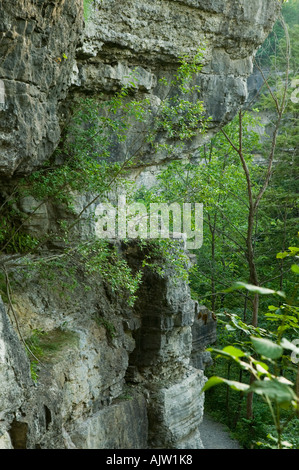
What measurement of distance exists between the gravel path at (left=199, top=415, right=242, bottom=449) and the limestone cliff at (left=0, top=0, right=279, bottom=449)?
2.68 meters

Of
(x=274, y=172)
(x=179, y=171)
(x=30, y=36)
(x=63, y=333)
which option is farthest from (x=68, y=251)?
(x=274, y=172)

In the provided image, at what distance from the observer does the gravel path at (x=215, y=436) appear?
12.8m

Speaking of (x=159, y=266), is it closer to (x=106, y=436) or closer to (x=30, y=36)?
(x=106, y=436)

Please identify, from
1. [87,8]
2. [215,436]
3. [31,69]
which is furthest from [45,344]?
[215,436]

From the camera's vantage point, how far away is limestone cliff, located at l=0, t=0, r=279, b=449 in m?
5.93

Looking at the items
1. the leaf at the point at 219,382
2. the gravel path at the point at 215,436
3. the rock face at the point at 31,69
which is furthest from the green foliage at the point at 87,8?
the gravel path at the point at 215,436

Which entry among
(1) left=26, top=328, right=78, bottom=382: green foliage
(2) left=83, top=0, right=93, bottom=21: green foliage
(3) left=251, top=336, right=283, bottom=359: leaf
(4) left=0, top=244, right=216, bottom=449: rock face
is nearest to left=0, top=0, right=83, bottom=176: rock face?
(2) left=83, top=0, right=93, bottom=21: green foliage

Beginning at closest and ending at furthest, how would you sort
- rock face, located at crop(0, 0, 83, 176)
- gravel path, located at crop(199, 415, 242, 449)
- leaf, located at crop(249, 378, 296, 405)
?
1. leaf, located at crop(249, 378, 296, 405)
2. rock face, located at crop(0, 0, 83, 176)
3. gravel path, located at crop(199, 415, 242, 449)

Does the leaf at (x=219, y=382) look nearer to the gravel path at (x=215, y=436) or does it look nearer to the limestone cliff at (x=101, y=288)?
the limestone cliff at (x=101, y=288)

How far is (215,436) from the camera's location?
13.4 meters

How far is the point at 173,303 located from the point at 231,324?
713 cm

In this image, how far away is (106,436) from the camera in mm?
8008

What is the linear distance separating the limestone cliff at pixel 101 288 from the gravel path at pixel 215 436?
8.79 feet

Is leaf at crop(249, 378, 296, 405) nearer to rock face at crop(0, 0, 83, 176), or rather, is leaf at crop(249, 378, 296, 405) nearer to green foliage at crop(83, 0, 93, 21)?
rock face at crop(0, 0, 83, 176)
